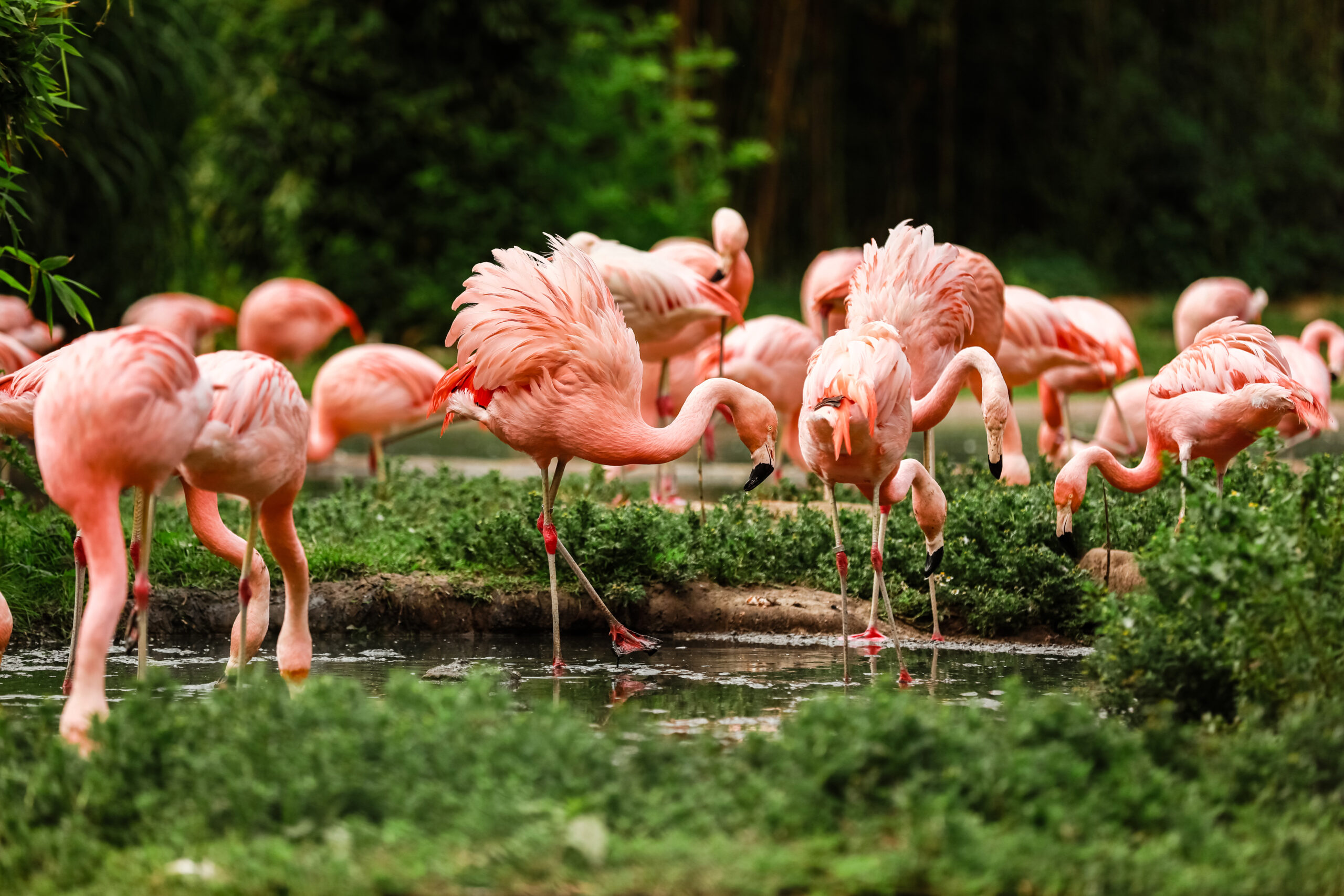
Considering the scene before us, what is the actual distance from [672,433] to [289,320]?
19.8ft

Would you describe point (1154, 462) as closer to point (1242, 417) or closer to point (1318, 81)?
point (1242, 417)

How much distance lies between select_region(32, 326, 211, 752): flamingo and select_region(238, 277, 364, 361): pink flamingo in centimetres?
691

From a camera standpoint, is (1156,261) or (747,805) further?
(1156,261)

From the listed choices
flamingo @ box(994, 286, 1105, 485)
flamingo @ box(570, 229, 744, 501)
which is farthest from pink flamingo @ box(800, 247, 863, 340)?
flamingo @ box(994, 286, 1105, 485)

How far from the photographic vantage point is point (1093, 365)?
7789mm

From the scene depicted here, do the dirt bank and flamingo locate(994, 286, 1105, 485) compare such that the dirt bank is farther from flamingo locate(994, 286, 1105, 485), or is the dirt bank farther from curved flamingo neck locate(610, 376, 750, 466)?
flamingo locate(994, 286, 1105, 485)

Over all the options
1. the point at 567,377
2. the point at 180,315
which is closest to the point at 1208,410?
the point at 567,377

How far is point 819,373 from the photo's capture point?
504 centimetres

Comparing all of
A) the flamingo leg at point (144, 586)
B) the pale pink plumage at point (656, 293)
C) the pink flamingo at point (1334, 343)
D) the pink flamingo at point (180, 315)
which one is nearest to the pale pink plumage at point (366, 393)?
the pale pink plumage at point (656, 293)

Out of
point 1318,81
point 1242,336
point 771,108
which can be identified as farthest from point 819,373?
point 1318,81

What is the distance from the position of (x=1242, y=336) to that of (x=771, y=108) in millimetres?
14541

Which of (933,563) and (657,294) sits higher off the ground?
(657,294)

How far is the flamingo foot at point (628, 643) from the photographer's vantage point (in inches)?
213

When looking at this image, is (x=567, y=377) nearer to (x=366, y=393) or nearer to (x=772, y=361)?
(x=772, y=361)
